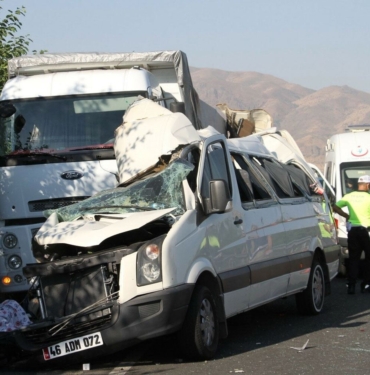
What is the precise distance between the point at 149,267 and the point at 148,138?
8.89 feet

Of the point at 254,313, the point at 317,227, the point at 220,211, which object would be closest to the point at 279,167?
the point at 317,227

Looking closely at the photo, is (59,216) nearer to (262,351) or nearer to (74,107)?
(262,351)

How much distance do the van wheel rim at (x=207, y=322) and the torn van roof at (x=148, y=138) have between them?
5.82 ft

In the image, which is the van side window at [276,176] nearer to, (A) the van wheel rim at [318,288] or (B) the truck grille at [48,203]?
(A) the van wheel rim at [318,288]

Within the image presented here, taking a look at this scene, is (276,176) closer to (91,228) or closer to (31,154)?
(31,154)

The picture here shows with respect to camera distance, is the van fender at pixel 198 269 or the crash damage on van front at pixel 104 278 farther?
the van fender at pixel 198 269

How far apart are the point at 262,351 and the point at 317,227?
11.9ft

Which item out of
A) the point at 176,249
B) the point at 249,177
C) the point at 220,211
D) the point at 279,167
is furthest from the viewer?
the point at 279,167

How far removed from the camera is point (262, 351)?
9148mm

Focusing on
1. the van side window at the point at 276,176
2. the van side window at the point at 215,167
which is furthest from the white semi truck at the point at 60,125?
the van side window at the point at 215,167

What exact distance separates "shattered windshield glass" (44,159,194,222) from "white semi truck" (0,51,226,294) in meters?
1.86


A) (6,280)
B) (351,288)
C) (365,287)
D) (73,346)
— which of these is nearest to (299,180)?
(351,288)

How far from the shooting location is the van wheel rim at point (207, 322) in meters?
8.62

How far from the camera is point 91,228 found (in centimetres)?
845
